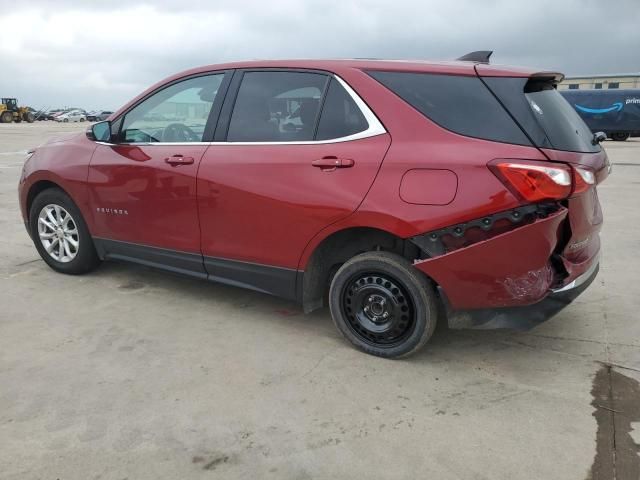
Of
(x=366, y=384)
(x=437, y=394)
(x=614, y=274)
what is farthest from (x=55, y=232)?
(x=614, y=274)

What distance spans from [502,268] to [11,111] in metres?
51.5

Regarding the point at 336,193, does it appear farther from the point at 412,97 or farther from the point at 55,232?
the point at 55,232

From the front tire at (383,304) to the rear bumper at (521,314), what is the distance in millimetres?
196

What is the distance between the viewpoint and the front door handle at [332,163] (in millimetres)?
3209

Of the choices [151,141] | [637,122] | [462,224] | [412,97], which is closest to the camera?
[462,224]

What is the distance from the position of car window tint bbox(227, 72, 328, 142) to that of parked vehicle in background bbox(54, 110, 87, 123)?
204 feet

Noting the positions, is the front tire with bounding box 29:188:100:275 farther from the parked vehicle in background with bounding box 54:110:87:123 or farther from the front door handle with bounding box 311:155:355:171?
the parked vehicle in background with bounding box 54:110:87:123

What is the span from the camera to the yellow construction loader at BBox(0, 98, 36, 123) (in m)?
45.3

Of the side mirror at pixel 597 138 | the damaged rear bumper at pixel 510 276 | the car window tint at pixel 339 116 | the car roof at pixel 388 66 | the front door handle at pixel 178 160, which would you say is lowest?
the damaged rear bumper at pixel 510 276

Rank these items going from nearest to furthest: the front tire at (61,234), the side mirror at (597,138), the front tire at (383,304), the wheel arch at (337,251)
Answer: the front tire at (383,304) → the wheel arch at (337,251) → the side mirror at (597,138) → the front tire at (61,234)

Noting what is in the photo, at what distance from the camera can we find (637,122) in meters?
26.2

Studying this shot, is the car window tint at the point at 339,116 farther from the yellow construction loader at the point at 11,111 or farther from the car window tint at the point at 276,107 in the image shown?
the yellow construction loader at the point at 11,111

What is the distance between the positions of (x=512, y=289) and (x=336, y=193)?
1102mm

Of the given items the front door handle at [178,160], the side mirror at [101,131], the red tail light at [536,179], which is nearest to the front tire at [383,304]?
the red tail light at [536,179]
